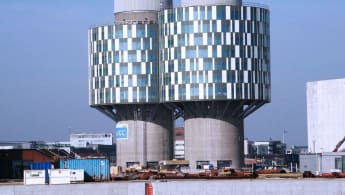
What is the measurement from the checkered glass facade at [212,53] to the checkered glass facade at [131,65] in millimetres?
4304

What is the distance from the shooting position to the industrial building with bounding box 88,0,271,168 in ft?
603

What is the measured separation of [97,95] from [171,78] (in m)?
18.7

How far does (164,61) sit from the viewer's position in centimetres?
19062

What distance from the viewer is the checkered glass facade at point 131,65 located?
192375mm

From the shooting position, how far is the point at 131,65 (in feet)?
633

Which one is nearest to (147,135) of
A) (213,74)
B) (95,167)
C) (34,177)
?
(213,74)

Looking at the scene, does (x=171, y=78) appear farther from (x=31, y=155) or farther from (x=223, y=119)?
(x=31, y=155)

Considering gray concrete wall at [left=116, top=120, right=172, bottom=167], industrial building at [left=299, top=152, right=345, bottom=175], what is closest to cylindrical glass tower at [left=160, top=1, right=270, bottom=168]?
gray concrete wall at [left=116, top=120, right=172, bottom=167]

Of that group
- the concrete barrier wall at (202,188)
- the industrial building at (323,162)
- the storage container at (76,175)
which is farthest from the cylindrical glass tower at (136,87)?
the concrete barrier wall at (202,188)

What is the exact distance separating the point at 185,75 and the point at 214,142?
14.1m

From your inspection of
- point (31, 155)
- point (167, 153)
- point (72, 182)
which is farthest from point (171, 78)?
point (72, 182)

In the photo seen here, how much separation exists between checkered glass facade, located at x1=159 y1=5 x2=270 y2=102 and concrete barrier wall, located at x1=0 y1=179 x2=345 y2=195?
6914 cm

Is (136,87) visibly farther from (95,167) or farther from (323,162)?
(95,167)

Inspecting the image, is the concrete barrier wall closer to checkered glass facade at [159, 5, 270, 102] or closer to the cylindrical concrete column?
checkered glass facade at [159, 5, 270, 102]
